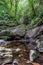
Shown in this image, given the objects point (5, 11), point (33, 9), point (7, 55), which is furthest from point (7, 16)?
point (7, 55)

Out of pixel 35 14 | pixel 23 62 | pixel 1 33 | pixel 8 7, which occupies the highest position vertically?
pixel 8 7

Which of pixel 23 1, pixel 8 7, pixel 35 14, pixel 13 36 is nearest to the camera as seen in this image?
pixel 13 36

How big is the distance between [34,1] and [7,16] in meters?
3.23

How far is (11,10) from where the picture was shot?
41.1ft

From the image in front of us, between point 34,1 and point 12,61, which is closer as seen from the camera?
point 12,61

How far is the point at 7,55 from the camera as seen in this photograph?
3.70 m

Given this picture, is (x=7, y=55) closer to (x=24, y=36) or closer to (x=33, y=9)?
(x=24, y=36)

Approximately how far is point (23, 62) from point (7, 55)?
450mm

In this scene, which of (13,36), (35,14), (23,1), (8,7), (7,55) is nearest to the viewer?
(7,55)

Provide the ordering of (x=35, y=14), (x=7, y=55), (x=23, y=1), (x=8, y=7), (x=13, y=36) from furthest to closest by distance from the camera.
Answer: (x=23, y=1) → (x=8, y=7) → (x=35, y=14) → (x=13, y=36) → (x=7, y=55)

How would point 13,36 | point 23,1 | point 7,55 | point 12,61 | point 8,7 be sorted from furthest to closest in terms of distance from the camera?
1. point 23,1
2. point 8,7
3. point 13,36
4. point 7,55
5. point 12,61

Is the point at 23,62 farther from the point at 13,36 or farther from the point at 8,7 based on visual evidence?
the point at 8,7

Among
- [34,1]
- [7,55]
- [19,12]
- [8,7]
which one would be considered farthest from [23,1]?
[7,55]

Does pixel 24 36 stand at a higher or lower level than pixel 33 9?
lower
